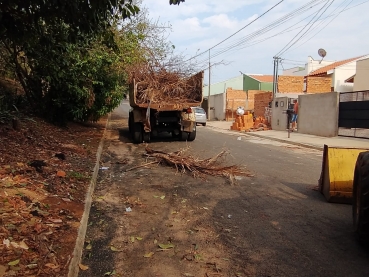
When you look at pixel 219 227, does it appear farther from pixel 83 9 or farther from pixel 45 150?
pixel 45 150

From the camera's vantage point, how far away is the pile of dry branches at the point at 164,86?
11.7m

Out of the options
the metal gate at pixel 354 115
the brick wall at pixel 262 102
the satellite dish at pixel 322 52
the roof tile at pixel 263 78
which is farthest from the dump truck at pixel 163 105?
the roof tile at pixel 263 78

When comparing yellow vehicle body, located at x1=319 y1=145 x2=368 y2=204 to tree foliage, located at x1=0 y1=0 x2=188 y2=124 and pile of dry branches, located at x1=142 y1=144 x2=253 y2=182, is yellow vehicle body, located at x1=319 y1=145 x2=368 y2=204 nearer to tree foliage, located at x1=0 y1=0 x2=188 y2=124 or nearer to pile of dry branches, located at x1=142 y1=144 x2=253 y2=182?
pile of dry branches, located at x1=142 y1=144 x2=253 y2=182

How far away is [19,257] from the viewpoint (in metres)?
3.26

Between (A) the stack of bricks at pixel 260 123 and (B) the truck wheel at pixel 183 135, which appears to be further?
(A) the stack of bricks at pixel 260 123

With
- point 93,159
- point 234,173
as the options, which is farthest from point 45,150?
point 234,173

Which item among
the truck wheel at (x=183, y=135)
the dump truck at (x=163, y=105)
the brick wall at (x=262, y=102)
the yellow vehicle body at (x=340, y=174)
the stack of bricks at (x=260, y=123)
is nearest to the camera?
the yellow vehicle body at (x=340, y=174)

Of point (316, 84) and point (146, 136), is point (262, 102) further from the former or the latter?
point (146, 136)

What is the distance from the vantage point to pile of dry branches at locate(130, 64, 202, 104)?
11.7 meters

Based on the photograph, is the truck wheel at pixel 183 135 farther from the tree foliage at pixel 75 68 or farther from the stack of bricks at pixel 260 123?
the stack of bricks at pixel 260 123

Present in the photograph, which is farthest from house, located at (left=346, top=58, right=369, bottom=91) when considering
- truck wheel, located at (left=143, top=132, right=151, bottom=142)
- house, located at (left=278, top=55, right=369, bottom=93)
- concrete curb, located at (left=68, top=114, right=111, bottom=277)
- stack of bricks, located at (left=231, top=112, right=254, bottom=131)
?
concrete curb, located at (left=68, top=114, right=111, bottom=277)

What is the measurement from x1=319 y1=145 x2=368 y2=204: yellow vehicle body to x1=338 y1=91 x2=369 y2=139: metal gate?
34.7 ft

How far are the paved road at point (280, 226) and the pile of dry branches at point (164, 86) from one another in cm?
459

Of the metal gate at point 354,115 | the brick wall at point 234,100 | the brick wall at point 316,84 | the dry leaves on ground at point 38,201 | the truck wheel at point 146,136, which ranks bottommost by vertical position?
the dry leaves on ground at point 38,201
